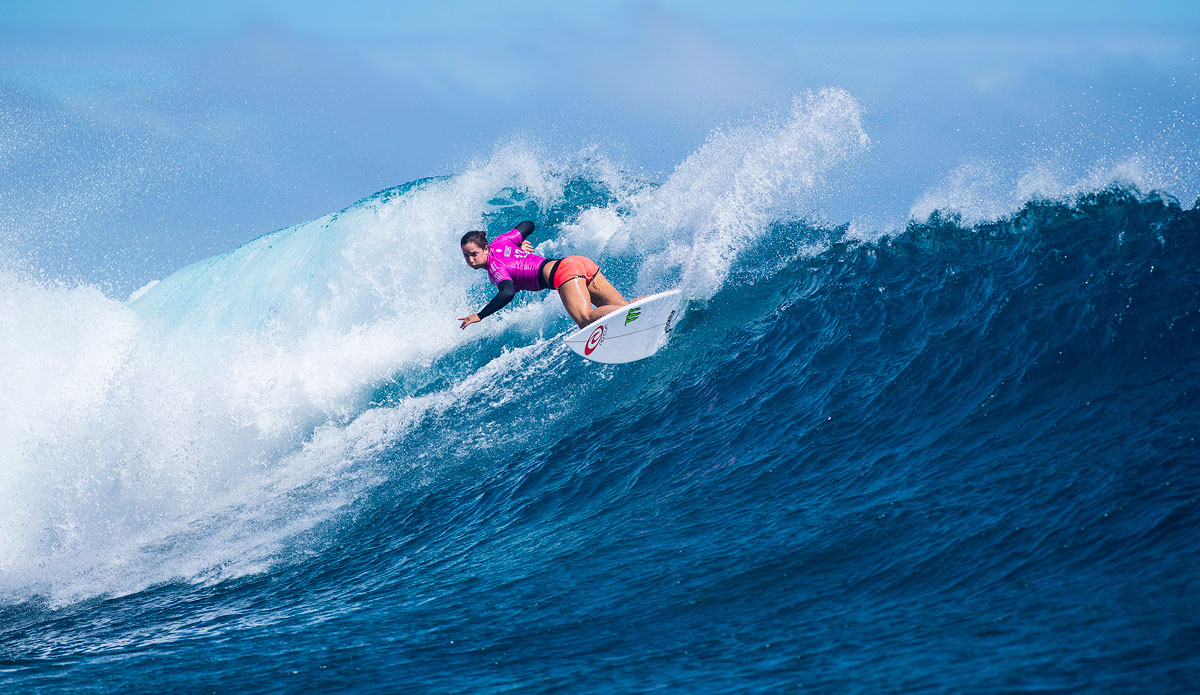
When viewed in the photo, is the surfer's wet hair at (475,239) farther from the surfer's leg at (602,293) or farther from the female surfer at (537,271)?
the surfer's leg at (602,293)

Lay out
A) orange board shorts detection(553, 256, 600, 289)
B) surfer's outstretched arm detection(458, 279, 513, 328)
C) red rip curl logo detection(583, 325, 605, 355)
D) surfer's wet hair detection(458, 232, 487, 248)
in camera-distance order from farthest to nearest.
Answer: red rip curl logo detection(583, 325, 605, 355)
orange board shorts detection(553, 256, 600, 289)
surfer's wet hair detection(458, 232, 487, 248)
surfer's outstretched arm detection(458, 279, 513, 328)

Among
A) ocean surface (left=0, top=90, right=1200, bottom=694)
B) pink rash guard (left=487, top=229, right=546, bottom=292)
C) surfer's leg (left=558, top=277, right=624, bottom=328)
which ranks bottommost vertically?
ocean surface (left=0, top=90, right=1200, bottom=694)

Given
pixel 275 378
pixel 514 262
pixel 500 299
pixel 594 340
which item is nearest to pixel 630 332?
pixel 594 340

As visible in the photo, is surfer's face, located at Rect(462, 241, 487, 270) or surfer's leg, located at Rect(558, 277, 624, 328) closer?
surfer's face, located at Rect(462, 241, 487, 270)

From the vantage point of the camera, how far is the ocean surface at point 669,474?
154 inches

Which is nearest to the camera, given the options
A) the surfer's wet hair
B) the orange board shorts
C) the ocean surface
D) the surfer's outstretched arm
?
the ocean surface

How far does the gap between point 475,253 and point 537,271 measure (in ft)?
1.93

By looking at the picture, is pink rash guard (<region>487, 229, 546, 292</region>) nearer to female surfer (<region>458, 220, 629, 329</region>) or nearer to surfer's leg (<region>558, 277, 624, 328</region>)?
female surfer (<region>458, 220, 629, 329</region>)

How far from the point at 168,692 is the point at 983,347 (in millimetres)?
6121

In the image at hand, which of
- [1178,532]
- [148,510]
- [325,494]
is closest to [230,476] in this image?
[148,510]

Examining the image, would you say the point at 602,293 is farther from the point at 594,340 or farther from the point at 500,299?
the point at 500,299

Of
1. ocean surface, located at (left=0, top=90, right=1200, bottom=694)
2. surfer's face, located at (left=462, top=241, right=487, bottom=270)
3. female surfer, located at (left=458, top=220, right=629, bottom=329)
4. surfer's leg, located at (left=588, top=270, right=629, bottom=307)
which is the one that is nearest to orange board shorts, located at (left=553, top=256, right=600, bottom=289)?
female surfer, located at (left=458, top=220, right=629, bottom=329)

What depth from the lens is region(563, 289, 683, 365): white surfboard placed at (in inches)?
311

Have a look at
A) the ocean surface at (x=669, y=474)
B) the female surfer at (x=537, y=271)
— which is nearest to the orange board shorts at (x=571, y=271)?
the female surfer at (x=537, y=271)
